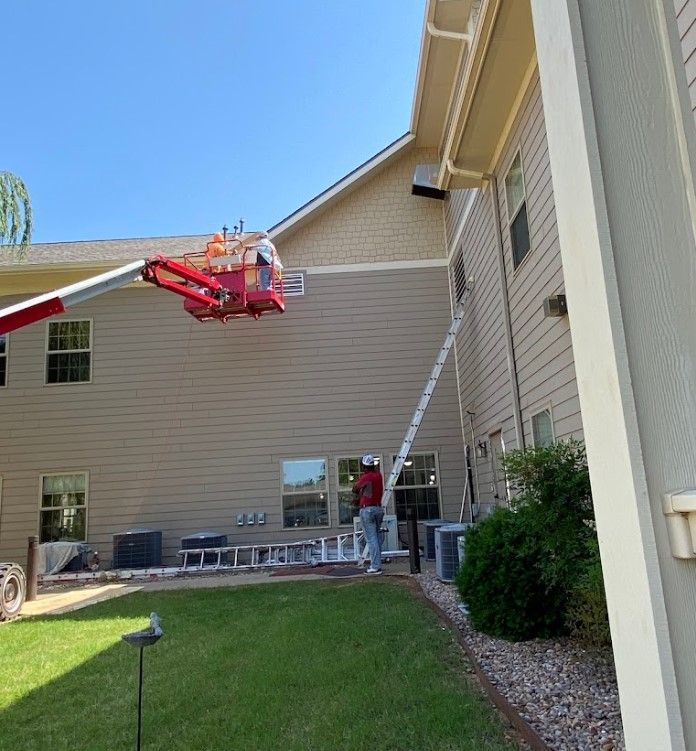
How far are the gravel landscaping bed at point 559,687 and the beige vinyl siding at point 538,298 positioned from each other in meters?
2.29

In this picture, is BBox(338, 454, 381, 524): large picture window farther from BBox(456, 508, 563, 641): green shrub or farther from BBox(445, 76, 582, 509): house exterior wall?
BBox(456, 508, 563, 641): green shrub

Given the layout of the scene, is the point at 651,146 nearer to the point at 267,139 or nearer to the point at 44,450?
the point at 44,450

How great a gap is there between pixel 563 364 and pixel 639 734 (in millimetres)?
5391

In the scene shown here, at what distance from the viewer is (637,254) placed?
135cm

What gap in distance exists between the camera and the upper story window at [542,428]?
704 centimetres

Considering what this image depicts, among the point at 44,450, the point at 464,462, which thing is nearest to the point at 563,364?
the point at 464,462

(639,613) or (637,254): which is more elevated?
(637,254)

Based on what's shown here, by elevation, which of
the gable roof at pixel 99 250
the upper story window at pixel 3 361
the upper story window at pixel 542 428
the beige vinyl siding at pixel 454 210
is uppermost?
the gable roof at pixel 99 250

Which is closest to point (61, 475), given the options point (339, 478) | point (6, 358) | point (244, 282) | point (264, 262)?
point (6, 358)

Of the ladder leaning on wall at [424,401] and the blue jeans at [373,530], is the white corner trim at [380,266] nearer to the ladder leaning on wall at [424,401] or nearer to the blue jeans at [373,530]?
the ladder leaning on wall at [424,401]

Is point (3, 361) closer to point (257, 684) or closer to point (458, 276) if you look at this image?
point (458, 276)

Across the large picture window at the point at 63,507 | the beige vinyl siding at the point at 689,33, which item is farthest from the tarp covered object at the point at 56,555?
the beige vinyl siding at the point at 689,33

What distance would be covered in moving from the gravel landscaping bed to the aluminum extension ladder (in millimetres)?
6380

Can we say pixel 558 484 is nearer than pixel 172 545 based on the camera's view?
Yes
